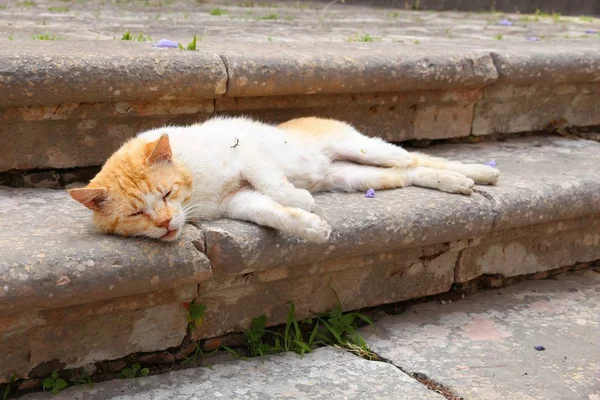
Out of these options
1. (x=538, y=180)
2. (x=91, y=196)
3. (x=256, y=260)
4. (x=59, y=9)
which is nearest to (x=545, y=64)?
(x=538, y=180)

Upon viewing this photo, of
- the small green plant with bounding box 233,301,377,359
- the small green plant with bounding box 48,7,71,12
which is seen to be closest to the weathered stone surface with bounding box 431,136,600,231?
the small green plant with bounding box 233,301,377,359

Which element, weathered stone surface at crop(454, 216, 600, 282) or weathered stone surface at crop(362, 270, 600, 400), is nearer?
weathered stone surface at crop(362, 270, 600, 400)

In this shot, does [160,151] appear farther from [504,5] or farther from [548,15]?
[504,5]

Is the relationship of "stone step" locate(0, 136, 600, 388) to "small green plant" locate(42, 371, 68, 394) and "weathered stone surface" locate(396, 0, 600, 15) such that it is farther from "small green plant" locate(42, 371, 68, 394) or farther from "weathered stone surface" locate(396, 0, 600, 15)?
"weathered stone surface" locate(396, 0, 600, 15)

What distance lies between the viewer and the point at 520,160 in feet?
12.8

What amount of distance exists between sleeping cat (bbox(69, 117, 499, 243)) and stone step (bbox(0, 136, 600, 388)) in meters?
0.07

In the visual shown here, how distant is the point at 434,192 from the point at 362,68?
71 centimetres

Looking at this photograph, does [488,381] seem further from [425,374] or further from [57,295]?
[57,295]

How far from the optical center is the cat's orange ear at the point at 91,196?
239 centimetres

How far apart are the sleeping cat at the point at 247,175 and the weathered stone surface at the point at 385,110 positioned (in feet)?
0.70

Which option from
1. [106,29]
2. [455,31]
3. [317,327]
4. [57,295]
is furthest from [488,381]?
[455,31]

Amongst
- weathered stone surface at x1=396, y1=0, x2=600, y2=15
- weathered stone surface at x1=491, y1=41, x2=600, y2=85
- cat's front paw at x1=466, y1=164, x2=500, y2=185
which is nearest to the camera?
cat's front paw at x1=466, y1=164, x2=500, y2=185

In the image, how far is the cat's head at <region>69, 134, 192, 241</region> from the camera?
2463 millimetres

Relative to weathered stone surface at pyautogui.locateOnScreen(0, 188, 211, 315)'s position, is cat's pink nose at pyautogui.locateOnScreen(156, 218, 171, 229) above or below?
above
